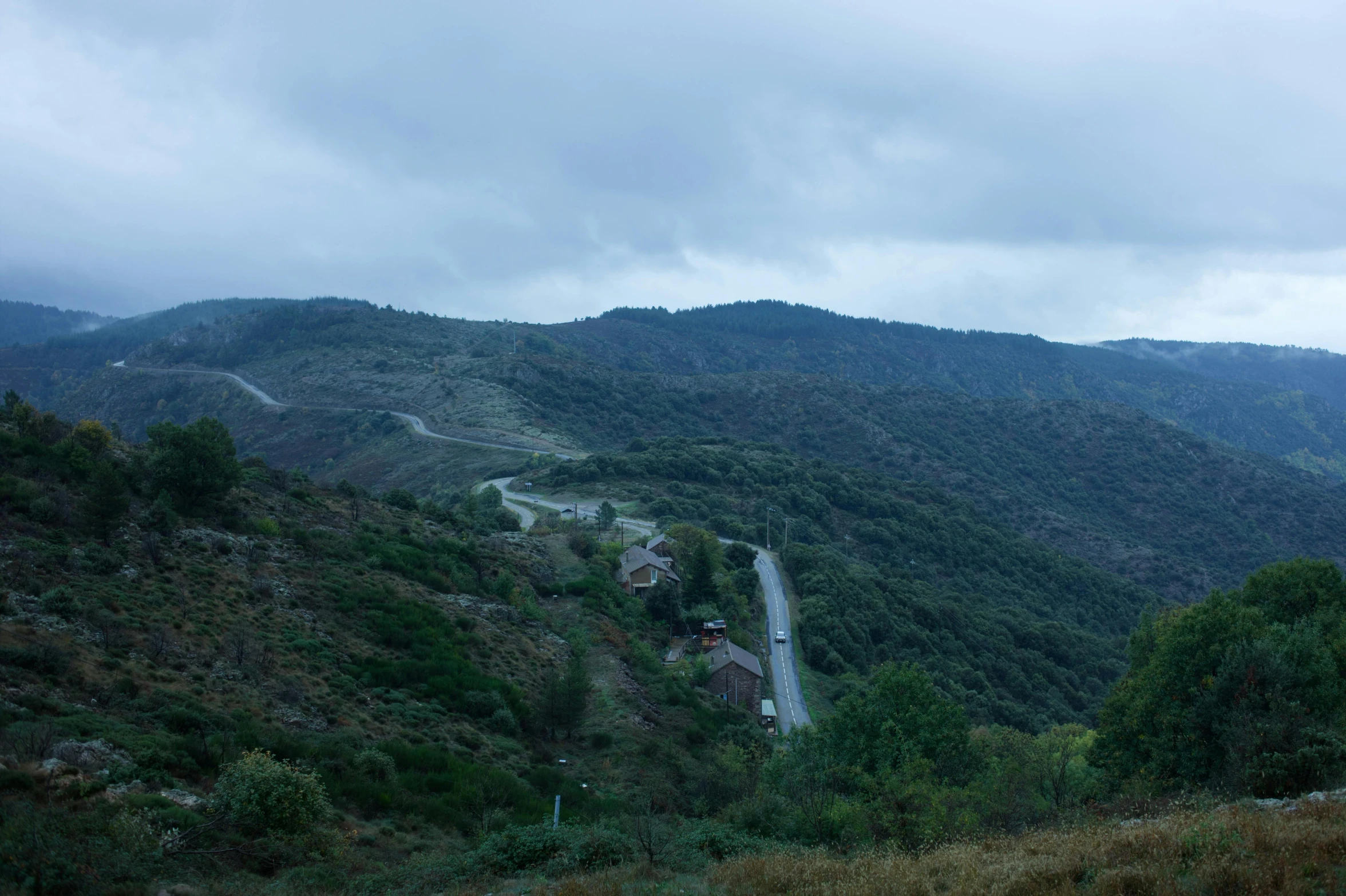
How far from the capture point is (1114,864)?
333 inches

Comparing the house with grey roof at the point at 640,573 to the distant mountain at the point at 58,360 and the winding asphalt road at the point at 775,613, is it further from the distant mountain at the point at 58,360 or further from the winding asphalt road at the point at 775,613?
the distant mountain at the point at 58,360

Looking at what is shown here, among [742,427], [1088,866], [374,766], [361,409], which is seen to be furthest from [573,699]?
[742,427]

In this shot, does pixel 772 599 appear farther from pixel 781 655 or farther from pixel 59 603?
pixel 59 603

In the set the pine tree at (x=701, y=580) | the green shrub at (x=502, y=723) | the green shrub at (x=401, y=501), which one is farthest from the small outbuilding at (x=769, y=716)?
the green shrub at (x=401, y=501)

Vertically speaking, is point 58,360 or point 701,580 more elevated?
point 58,360

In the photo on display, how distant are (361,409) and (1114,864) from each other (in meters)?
108

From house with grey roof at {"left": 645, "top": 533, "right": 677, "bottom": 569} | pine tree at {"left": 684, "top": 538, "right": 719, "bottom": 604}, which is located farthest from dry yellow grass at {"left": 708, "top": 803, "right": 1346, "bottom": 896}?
house with grey roof at {"left": 645, "top": 533, "right": 677, "bottom": 569}

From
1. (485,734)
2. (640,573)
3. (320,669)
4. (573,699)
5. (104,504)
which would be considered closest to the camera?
(320,669)

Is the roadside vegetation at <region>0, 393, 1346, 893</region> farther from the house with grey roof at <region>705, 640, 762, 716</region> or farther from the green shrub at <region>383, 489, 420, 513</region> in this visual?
the green shrub at <region>383, 489, 420, 513</region>

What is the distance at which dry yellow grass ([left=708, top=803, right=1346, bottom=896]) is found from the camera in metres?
7.48

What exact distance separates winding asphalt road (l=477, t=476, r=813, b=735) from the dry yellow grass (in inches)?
694

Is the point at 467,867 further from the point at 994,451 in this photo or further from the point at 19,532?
the point at 994,451

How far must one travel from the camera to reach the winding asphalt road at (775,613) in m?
34.0

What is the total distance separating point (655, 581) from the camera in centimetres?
3950
